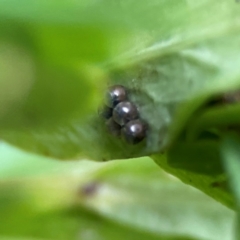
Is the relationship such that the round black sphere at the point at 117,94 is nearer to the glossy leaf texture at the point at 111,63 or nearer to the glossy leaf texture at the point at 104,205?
the glossy leaf texture at the point at 111,63

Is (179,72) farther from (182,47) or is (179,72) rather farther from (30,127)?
(30,127)

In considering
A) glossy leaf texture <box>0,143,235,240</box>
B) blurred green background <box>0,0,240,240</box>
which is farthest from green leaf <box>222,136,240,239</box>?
glossy leaf texture <box>0,143,235,240</box>

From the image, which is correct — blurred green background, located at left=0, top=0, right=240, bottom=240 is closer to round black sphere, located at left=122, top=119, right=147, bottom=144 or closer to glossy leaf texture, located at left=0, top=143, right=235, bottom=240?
round black sphere, located at left=122, top=119, right=147, bottom=144

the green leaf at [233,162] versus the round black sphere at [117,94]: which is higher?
the round black sphere at [117,94]

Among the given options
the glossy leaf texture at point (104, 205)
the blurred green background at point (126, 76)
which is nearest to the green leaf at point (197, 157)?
the blurred green background at point (126, 76)

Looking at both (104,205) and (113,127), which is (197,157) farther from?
(104,205)

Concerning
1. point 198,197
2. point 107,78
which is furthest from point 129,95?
point 198,197
